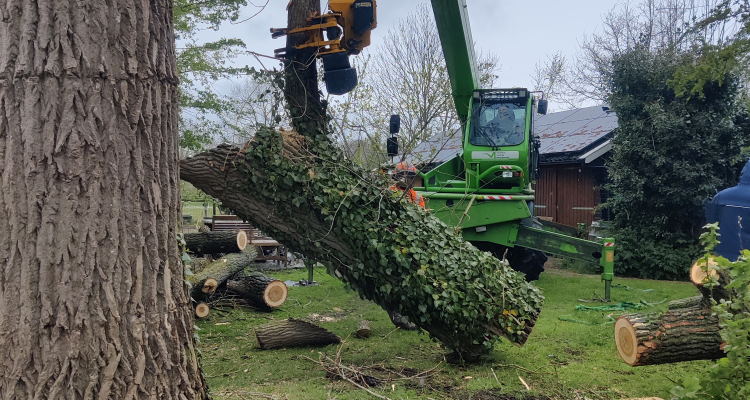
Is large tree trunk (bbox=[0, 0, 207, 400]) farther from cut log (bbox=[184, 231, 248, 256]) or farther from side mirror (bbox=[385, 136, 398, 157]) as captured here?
cut log (bbox=[184, 231, 248, 256])

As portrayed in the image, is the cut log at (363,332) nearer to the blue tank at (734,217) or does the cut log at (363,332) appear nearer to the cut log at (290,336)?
the cut log at (290,336)

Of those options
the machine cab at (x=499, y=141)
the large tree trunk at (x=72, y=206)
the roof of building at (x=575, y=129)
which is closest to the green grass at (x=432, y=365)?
the large tree trunk at (x=72, y=206)

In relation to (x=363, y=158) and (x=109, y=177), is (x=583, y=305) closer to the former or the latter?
(x=363, y=158)

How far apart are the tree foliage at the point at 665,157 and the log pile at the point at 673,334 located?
843 centimetres

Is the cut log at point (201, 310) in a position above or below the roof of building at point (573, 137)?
below

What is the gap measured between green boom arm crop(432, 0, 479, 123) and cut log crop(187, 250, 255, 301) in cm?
440

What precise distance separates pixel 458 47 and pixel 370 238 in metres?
4.53

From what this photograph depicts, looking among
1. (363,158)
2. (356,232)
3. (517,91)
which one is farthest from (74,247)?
(363,158)

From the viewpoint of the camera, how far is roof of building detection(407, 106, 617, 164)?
15.4m

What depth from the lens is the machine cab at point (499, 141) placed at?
9391 millimetres

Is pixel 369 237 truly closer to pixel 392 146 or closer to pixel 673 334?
pixel 392 146

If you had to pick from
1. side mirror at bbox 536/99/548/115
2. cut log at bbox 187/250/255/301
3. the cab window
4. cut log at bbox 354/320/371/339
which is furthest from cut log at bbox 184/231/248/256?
side mirror at bbox 536/99/548/115

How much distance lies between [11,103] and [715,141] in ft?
42.1

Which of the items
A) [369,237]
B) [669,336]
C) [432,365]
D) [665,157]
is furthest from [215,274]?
[665,157]
